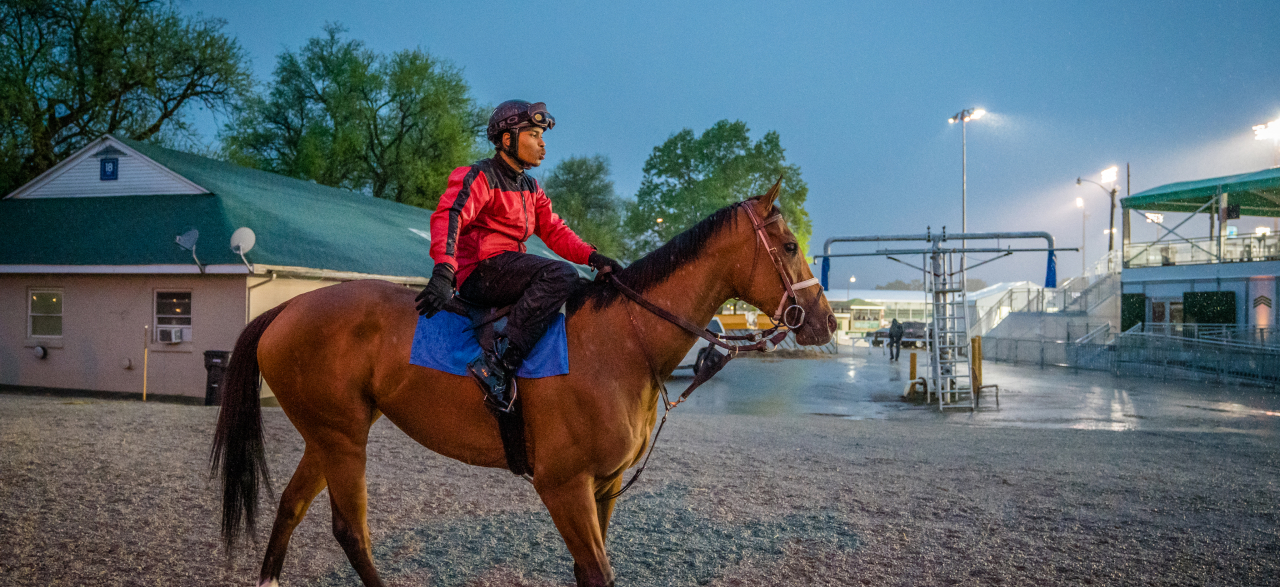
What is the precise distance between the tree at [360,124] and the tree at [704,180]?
1339 cm

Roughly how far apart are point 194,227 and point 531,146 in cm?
1387

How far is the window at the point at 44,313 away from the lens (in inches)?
595

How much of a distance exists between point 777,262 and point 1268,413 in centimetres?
1571

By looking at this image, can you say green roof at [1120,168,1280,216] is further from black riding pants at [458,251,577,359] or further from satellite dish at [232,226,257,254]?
black riding pants at [458,251,577,359]

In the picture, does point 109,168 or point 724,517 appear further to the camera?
point 109,168

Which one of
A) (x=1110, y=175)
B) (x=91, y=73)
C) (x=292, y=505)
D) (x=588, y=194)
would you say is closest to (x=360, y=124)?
(x=91, y=73)

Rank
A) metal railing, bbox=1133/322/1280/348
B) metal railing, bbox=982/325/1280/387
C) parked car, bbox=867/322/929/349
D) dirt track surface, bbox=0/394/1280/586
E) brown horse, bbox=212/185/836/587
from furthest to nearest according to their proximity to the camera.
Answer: parked car, bbox=867/322/929/349 → metal railing, bbox=1133/322/1280/348 → metal railing, bbox=982/325/1280/387 → dirt track surface, bbox=0/394/1280/586 → brown horse, bbox=212/185/836/587

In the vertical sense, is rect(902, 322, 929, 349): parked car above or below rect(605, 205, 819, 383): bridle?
below

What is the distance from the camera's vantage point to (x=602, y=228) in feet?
150

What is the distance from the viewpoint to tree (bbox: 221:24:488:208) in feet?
111

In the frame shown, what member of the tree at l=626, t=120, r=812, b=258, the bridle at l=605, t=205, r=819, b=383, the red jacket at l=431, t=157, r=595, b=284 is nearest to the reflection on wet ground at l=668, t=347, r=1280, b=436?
the red jacket at l=431, t=157, r=595, b=284

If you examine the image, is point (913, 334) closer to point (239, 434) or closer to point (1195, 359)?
point (1195, 359)

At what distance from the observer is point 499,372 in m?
3.04

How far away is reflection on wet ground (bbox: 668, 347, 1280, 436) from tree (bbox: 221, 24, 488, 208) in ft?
65.1
